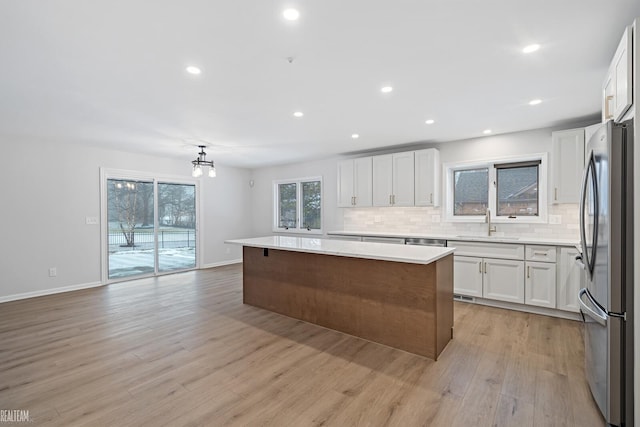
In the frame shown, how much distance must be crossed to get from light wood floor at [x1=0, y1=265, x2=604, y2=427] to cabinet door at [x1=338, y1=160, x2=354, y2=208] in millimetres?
2704

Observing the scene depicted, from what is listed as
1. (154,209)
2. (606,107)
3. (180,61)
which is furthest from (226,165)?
(606,107)

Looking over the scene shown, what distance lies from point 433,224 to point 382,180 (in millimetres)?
1124

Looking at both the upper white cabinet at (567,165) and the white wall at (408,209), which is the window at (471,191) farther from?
the upper white cabinet at (567,165)

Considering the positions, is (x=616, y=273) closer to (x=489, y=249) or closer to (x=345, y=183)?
(x=489, y=249)

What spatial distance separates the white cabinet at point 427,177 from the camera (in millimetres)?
4805

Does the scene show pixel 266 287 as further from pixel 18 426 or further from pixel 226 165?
pixel 226 165

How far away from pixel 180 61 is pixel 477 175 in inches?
171

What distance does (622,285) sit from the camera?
5.70ft

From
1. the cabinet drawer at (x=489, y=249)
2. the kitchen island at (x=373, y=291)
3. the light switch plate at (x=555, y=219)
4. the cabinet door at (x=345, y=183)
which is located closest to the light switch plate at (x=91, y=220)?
the kitchen island at (x=373, y=291)

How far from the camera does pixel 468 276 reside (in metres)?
4.19

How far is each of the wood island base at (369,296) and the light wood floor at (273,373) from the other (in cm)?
13

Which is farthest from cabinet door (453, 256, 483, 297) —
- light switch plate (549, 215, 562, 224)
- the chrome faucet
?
light switch plate (549, 215, 562, 224)

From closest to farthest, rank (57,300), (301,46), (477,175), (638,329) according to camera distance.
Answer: (638,329), (301,46), (57,300), (477,175)

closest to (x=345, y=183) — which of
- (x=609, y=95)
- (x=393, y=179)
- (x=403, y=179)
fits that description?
(x=393, y=179)
